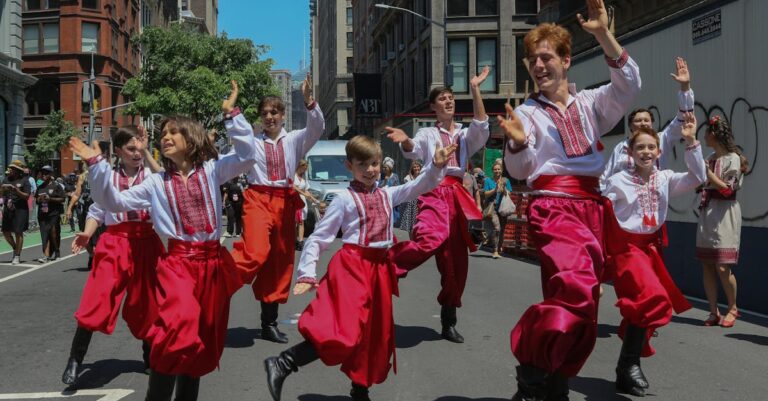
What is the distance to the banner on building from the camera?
55.2 metres

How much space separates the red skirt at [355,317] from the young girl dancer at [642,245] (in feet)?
4.56

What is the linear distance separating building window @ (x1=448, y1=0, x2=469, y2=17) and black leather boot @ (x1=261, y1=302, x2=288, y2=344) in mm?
35683

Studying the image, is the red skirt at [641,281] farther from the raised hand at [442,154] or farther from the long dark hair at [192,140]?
the long dark hair at [192,140]

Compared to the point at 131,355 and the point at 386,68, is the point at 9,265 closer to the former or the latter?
the point at 131,355

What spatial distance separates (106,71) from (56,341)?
180ft

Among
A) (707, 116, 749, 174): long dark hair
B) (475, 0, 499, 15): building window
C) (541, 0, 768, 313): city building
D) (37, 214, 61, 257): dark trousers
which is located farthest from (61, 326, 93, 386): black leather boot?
(475, 0, 499, 15): building window

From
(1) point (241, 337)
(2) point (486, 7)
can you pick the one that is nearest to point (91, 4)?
(2) point (486, 7)

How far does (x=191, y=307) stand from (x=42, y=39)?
58083 mm

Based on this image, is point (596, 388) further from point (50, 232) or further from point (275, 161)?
point (50, 232)

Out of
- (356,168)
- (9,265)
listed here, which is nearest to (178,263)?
(356,168)

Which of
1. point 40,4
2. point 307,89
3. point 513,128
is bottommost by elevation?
point 513,128

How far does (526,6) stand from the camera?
4012 centimetres

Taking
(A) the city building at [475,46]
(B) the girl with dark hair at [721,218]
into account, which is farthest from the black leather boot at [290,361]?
(A) the city building at [475,46]

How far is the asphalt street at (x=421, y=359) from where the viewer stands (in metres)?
5.33
